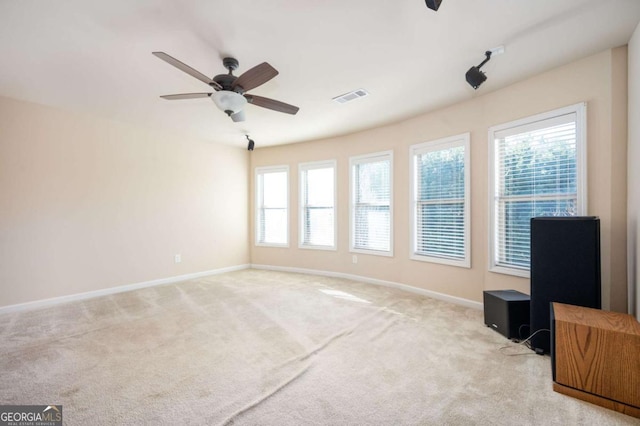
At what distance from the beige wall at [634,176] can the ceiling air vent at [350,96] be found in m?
2.26

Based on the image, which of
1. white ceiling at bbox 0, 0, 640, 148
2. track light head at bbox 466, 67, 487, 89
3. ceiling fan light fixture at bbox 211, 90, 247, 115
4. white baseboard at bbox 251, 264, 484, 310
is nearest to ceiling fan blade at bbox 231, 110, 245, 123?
ceiling fan light fixture at bbox 211, 90, 247, 115

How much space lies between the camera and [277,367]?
216 centimetres

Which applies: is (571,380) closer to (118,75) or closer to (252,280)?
(252,280)

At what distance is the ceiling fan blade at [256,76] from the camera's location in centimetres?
218

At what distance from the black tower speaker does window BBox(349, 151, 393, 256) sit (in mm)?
2225

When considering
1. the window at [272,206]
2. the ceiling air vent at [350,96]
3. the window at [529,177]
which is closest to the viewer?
the window at [529,177]

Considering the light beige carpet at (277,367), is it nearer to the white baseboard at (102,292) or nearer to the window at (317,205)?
the white baseboard at (102,292)

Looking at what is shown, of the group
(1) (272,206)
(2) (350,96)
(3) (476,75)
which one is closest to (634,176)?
(3) (476,75)

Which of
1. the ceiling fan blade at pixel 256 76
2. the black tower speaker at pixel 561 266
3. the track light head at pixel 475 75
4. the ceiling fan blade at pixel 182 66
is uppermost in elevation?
the track light head at pixel 475 75

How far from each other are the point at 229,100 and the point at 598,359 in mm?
3401

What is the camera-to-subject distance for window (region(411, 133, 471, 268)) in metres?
3.59

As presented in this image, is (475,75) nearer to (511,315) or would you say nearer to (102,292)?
(511,315)

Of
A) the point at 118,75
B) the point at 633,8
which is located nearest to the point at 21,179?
the point at 118,75

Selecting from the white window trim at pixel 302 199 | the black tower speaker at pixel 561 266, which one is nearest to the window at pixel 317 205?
the white window trim at pixel 302 199
